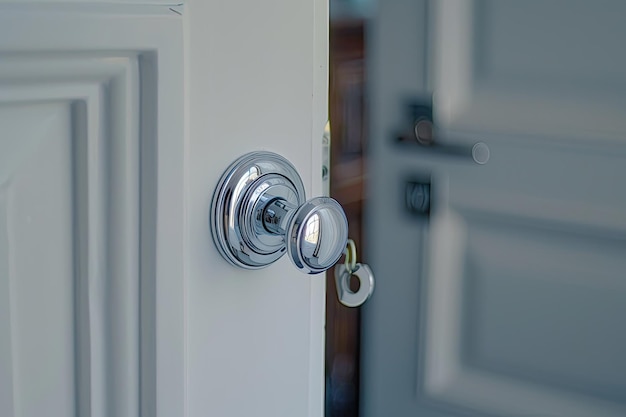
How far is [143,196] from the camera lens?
34 centimetres

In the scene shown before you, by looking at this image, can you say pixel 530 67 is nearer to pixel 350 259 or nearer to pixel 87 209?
pixel 350 259

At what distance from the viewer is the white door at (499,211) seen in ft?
4.21

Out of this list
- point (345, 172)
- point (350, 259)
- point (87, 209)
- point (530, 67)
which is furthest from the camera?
point (345, 172)

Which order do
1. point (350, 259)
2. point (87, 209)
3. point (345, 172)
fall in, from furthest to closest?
point (345, 172) → point (350, 259) → point (87, 209)

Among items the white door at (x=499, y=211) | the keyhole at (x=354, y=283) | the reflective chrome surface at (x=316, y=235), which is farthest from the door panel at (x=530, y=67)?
the reflective chrome surface at (x=316, y=235)

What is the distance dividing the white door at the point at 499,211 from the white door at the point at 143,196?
0.93 metres

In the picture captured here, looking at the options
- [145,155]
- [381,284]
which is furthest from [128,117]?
[381,284]

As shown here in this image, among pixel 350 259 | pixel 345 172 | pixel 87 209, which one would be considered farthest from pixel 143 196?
pixel 345 172

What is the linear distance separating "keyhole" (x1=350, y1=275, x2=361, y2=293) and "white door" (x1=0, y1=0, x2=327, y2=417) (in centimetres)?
4

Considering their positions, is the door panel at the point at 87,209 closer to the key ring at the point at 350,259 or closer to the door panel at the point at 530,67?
the key ring at the point at 350,259

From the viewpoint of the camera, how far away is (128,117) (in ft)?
1.09

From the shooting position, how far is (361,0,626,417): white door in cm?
128

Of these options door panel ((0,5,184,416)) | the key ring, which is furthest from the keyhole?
door panel ((0,5,184,416))

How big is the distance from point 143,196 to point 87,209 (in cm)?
3
